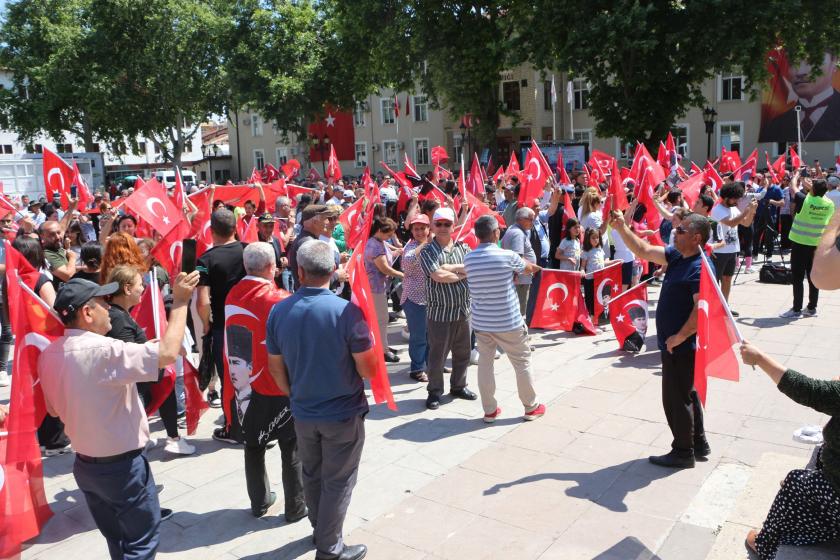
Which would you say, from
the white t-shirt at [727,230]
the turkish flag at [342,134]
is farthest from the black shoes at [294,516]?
the turkish flag at [342,134]

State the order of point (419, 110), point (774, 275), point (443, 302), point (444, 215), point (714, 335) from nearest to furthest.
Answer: point (714, 335), point (444, 215), point (443, 302), point (774, 275), point (419, 110)

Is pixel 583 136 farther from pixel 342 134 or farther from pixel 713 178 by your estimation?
pixel 713 178

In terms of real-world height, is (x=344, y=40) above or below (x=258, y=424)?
above

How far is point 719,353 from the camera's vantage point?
4277mm

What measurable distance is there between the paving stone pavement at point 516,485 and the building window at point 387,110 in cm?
4232

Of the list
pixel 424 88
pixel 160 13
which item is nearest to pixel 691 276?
pixel 424 88

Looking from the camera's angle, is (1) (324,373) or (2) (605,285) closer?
(1) (324,373)

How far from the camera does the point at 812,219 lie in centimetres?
907

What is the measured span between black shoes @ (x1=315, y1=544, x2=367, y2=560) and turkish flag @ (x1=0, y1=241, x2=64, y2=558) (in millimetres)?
1672

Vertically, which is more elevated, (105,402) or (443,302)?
(105,402)

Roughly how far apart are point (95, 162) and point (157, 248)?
3395cm

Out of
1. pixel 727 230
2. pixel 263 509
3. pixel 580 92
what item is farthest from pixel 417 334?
pixel 580 92

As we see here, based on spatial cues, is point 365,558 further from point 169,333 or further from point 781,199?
point 781,199

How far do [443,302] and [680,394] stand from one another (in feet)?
7.72
